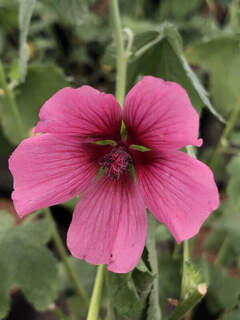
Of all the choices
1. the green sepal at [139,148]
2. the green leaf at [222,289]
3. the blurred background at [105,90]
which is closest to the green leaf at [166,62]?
the blurred background at [105,90]

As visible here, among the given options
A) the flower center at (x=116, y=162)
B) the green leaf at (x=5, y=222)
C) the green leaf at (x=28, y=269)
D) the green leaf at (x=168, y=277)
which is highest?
the flower center at (x=116, y=162)

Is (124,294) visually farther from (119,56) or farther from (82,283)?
(82,283)

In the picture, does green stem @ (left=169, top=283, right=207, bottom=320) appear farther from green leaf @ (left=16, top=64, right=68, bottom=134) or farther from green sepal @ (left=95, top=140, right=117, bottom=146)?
green leaf @ (left=16, top=64, right=68, bottom=134)

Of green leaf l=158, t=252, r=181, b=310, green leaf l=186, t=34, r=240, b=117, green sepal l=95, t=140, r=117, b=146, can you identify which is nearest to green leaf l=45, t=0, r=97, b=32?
green sepal l=95, t=140, r=117, b=146

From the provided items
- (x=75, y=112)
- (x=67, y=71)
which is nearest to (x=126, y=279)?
(x=75, y=112)

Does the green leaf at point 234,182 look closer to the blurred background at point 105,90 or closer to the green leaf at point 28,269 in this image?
the blurred background at point 105,90
